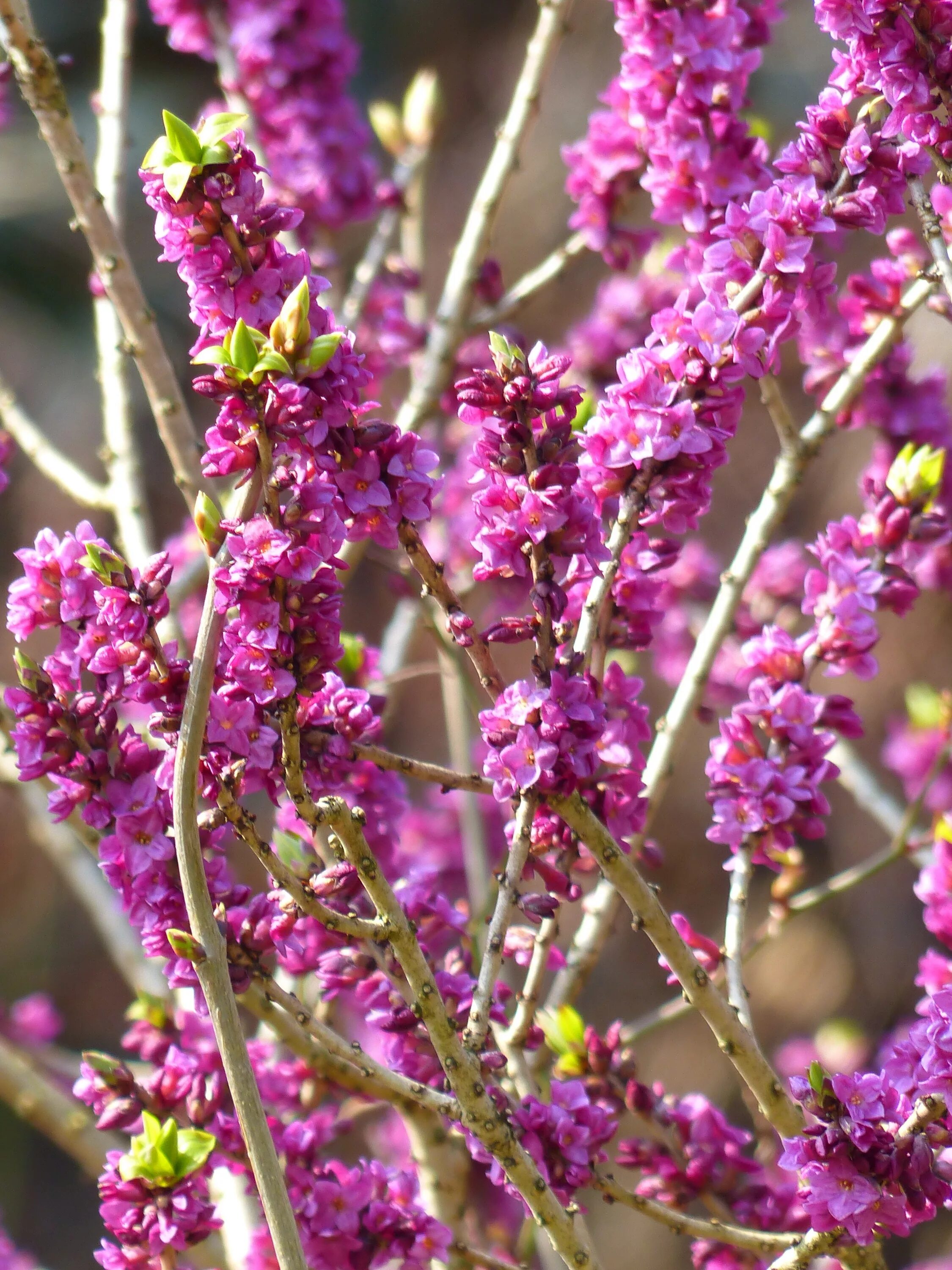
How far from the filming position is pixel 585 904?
1.74 metres

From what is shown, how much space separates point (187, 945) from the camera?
1.00 meters

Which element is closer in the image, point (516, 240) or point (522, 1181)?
point (522, 1181)

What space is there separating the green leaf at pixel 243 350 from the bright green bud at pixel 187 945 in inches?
18.3

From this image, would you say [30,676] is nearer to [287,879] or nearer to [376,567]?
→ [287,879]

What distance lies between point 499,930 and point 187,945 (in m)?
0.27

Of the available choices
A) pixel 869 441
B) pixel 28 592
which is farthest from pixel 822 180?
pixel 869 441

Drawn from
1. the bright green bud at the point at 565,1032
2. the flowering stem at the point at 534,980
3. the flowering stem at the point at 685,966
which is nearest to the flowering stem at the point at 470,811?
the bright green bud at the point at 565,1032

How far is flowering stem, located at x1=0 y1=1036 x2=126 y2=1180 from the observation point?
1.99m

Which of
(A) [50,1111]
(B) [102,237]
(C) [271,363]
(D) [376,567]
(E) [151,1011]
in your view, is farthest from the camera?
(D) [376,567]

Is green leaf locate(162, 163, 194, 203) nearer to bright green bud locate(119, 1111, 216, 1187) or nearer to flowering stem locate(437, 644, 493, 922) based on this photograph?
bright green bud locate(119, 1111, 216, 1187)

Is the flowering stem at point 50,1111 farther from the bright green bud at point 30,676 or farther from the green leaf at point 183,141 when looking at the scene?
the green leaf at point 183,141

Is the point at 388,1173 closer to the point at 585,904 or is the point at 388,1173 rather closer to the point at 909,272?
the point at 585,904

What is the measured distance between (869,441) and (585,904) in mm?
3766

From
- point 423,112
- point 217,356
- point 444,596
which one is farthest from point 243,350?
point 423,112
